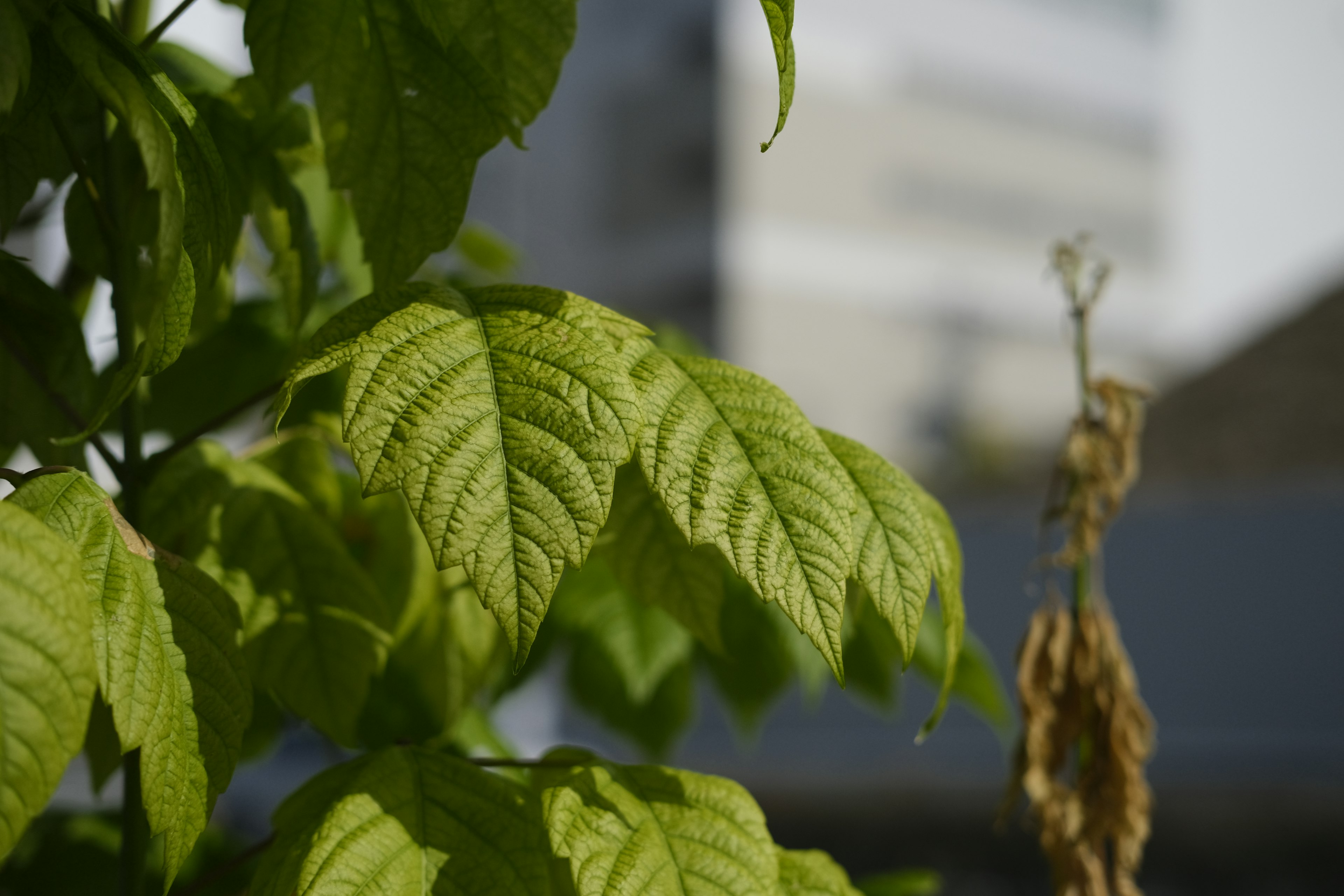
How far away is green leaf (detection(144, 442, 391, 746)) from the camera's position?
2.07ft

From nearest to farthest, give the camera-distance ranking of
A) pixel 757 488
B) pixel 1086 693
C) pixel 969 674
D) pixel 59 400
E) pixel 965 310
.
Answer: pixel 757 488
pixel 59 400
pixel 1086 693
pixel 969 674
pixel 965 310

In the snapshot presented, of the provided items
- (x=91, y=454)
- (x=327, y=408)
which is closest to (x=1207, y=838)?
(x=91, y=454)

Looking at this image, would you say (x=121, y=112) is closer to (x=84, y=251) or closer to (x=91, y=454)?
(x=84, y=251)

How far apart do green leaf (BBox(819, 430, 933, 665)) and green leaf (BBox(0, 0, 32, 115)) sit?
1.18ft

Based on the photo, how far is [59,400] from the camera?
0.59m

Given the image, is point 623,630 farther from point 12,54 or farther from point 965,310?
point 965,310

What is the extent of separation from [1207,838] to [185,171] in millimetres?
5817

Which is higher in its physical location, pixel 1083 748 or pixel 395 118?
pixel 395 118

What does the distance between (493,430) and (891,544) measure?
187 mm

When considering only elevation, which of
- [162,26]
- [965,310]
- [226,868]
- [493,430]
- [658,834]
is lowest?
[226,868]

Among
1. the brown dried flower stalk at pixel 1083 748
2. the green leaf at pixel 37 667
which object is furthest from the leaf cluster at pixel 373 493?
the brown dried flower stalk at pixel 1083 748

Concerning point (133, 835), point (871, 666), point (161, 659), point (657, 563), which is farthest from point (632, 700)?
point (161, 659)

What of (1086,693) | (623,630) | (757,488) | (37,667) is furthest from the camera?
(623,630)

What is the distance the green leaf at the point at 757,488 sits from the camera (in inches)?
18.4
